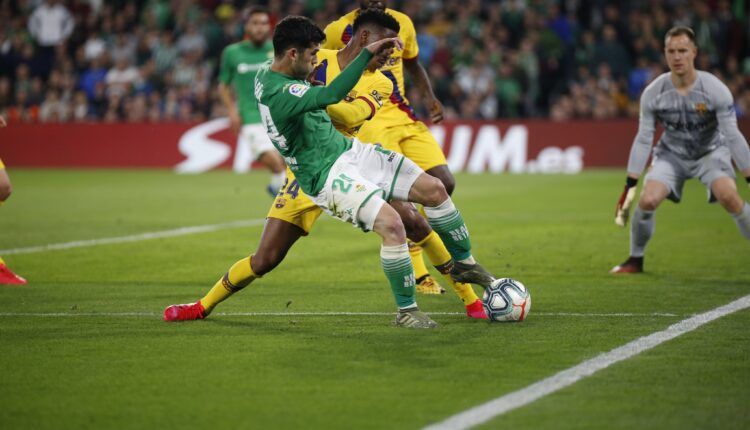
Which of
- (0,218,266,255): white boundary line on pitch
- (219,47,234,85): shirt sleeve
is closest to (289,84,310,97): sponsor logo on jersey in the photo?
(0,218,266,255): white boundary line on pitch

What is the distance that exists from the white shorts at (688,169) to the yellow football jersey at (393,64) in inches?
91.4

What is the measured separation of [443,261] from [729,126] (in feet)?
10.7

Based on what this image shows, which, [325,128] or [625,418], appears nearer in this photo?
[625,418]

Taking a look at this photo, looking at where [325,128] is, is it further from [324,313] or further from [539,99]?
[539,99]

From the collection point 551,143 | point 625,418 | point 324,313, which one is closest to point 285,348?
A: point 324,313

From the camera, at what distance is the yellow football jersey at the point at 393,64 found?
30.2 feet

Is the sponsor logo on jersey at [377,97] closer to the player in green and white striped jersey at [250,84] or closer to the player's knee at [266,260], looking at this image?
the player's knee at [266,260]

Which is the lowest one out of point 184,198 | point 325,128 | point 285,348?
point 184,198

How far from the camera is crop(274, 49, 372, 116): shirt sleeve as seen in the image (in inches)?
269

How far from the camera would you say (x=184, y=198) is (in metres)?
18.9

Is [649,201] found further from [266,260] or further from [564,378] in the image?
A: [564,378]

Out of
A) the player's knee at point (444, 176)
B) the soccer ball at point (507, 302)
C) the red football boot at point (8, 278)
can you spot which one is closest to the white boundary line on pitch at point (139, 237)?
the red football boot at point (8, 278)

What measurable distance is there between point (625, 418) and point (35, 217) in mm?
12339

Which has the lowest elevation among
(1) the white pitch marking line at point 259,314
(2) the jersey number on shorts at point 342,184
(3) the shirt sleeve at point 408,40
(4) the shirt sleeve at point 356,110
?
(1) the white pitch marking line at point 259,314
